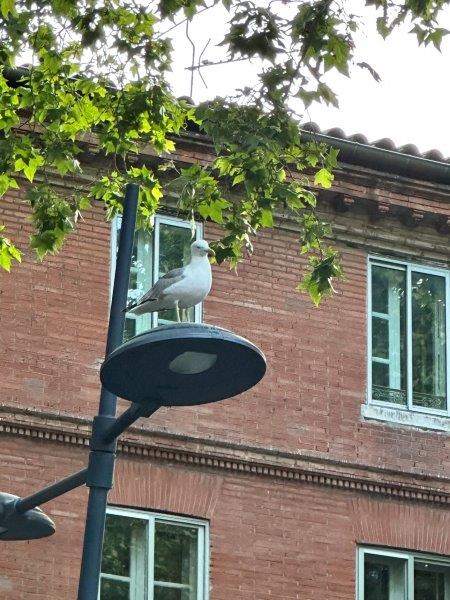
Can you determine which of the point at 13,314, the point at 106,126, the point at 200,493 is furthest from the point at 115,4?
the point at 200,493

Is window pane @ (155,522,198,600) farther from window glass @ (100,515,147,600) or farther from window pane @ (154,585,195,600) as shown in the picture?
window glass @ (100,515,147,600)

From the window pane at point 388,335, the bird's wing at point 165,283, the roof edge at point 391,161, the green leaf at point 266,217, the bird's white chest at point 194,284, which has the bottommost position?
the bird's white chest at point 194,284

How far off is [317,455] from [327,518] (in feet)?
2.17

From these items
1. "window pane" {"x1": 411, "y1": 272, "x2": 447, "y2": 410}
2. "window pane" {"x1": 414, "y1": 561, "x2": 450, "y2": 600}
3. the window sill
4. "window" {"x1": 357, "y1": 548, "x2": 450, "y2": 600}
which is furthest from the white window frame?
"window pane" {"x1": 414, "y1": 561, "x2": 450, "y2": 600}

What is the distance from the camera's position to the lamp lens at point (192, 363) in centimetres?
1173

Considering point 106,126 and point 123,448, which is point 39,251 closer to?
point 106,126

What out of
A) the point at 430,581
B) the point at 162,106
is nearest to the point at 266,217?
the point at 162,106

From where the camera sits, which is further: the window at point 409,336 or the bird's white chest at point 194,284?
the window at point 409,336

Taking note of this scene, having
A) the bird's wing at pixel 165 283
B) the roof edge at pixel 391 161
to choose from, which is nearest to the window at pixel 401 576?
the roof edge at pixel 391 161

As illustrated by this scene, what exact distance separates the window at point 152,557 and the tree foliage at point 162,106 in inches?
139

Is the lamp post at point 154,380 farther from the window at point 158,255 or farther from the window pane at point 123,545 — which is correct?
the window at point 158,255

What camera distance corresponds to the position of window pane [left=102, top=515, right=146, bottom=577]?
19641mm

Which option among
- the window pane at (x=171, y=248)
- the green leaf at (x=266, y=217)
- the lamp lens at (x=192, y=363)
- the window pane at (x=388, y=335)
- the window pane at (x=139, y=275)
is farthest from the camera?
the window pane at (x=388, y=335)

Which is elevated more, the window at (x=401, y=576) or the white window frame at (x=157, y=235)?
the white window frame at (x=157, y=235)
